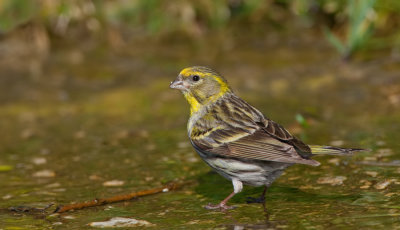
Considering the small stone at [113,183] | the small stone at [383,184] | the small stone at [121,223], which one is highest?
the small stone at [113,183]

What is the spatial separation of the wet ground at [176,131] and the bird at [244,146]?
0.23 meters

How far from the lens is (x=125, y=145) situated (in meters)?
7.16

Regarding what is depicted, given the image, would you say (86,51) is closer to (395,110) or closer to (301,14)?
(301,14)

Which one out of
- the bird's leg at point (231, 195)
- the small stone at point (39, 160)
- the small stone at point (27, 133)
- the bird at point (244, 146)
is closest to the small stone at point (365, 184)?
the bird at point (244, 146)

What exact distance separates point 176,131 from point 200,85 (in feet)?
5.36

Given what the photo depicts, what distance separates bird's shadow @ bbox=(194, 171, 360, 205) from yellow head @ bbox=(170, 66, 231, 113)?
2.28 feet

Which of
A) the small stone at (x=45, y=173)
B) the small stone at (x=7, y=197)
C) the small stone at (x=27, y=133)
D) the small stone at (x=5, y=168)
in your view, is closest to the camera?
the small stone at (x=7, y=197)

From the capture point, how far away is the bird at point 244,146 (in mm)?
4758

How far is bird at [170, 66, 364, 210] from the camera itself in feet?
15.6

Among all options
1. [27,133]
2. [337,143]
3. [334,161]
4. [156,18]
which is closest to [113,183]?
[334,161]

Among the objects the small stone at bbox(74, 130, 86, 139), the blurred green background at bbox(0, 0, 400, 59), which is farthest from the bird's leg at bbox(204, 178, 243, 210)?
the blurred green background at bbox(0, 0, 400, 59)

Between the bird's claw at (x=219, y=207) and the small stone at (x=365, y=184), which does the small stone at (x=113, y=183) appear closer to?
the bird's claw at (x=219, y=207)

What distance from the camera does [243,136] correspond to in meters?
5.11

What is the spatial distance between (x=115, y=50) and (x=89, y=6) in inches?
40.0
